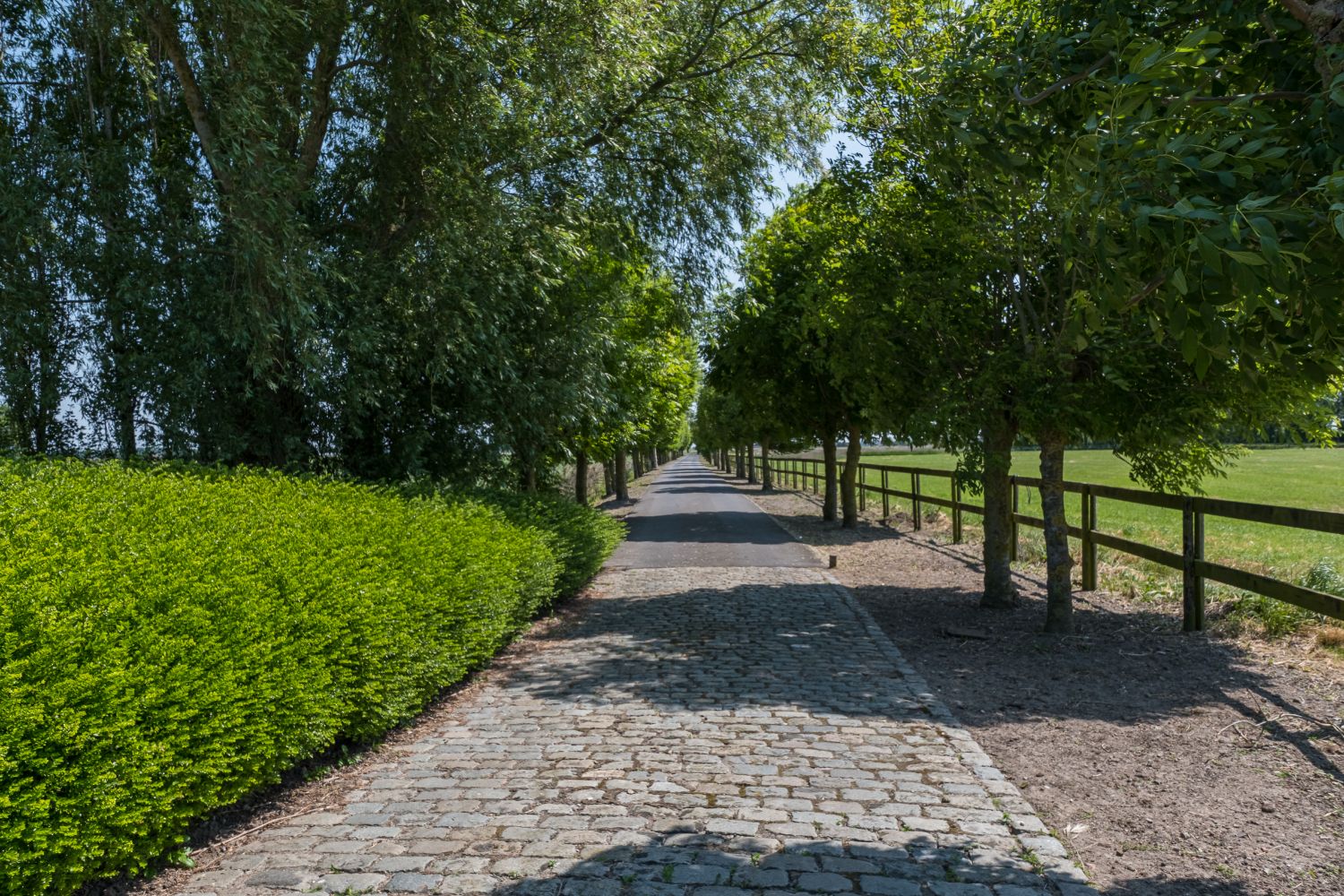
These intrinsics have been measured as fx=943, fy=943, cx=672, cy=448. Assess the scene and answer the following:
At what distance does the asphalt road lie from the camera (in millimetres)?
16562

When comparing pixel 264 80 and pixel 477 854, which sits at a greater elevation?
pixel 264 80

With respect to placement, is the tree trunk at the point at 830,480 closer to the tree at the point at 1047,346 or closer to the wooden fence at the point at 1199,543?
the wooden fence at the point at 1199,543

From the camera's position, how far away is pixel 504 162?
33.1ft

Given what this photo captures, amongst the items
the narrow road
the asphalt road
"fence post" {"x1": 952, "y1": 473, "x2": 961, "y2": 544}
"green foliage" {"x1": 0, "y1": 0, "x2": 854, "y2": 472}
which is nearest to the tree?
"green foliage" {"x1": 0, "y1": 0, "x2": 854, "y2": 472}

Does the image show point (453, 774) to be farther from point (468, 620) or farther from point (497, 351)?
point (497, 351)

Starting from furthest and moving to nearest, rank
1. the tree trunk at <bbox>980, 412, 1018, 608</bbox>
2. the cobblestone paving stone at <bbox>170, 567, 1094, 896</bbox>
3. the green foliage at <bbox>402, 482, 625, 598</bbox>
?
1. the tree trunk at <bbox>980, 412, 1018, 608</bbox>
2. the green foliage at <bbox>402, 482, 625, 598</bbox>
3. the cobblestone paving stone at <bbox>170, 567, 1094, 896</bbox>

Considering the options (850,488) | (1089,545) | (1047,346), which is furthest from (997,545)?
(850,488)

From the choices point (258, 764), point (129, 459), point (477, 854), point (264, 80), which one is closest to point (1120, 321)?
point (477, 854)

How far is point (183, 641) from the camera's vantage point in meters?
3.93

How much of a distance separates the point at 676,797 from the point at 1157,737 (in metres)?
3.22

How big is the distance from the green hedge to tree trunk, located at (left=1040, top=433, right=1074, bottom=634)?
17.8ft

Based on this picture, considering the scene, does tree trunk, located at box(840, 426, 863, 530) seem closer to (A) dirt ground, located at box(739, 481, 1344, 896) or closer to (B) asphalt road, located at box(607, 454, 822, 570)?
(B) asphalt road, located at box(607, 454, 822, 570)

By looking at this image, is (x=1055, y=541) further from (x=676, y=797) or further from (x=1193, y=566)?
(x=676, y=797)

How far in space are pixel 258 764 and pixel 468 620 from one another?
289 centimetres
